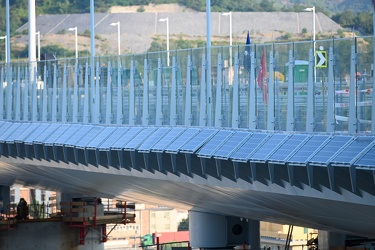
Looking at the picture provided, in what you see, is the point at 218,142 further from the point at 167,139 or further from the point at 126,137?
the point at 126,137

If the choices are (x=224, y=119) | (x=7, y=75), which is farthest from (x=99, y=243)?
(x=224, y=119)

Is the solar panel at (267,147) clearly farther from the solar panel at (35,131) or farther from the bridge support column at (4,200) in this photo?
the bridge support column at (4,200)

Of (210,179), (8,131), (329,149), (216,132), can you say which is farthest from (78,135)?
(329,149)

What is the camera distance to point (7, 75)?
6762cm

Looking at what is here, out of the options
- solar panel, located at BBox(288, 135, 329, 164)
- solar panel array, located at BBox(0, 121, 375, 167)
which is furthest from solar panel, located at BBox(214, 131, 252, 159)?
solar panel, located at BBox(288, 135, 329, 164)

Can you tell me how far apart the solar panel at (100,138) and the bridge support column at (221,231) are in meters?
6.90

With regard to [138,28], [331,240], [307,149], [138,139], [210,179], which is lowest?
[331,240]

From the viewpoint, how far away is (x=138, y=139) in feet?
155

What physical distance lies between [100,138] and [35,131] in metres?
7.69

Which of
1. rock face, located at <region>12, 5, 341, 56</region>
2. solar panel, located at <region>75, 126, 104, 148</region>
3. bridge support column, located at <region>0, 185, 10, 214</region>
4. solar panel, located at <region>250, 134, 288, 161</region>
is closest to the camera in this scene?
solar panel, located at <region>250, 134, 288, 161</region>

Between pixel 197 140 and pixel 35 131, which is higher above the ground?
pixel 35 131

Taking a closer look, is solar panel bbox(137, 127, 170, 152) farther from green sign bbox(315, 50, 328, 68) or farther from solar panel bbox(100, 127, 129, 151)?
green sign bbox(315, 50, 328, 68)

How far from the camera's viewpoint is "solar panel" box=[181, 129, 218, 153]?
4241 cm

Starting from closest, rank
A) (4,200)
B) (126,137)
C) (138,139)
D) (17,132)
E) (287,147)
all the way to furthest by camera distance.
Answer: (287,147) → (138,139) → (126,137) → (17,132) → (4,200)
